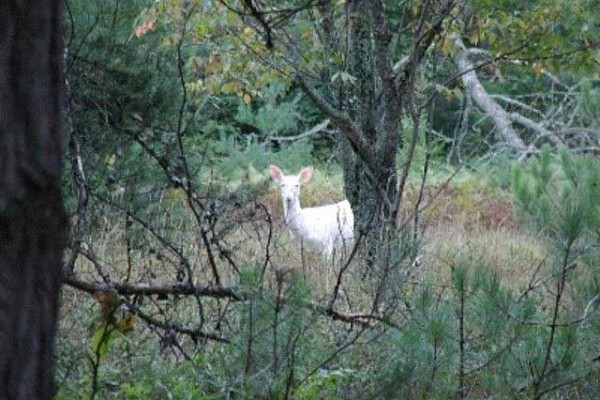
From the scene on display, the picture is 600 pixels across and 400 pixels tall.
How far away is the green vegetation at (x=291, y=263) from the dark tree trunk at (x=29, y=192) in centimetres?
201

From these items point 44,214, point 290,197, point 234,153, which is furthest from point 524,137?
point 44,214

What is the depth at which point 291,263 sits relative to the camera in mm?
9750

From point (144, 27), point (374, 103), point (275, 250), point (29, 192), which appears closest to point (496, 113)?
point (374, 103)

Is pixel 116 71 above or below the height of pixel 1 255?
above

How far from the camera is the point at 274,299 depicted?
5.06 m

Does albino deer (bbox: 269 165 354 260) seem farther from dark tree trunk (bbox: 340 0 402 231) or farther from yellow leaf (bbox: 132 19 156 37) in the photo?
yellow leaf (bbox: 132 19 156 37)

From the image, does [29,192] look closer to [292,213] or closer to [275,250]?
[275,250]

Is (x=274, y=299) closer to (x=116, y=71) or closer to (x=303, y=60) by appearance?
(x=303, y=60)

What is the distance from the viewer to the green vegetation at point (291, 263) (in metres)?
5.27

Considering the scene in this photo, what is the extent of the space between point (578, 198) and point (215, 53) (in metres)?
5.06

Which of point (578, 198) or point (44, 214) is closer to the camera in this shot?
point (44, 214)

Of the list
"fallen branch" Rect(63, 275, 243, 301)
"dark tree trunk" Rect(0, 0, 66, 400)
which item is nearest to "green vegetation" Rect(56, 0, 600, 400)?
"fallen branch" Rect(63, 275, 243, 301)

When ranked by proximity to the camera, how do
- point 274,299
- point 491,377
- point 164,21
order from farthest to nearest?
point 164,21 < point 491,377 < point 274,299

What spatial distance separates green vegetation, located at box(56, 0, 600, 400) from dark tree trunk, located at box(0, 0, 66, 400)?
2.01 m
